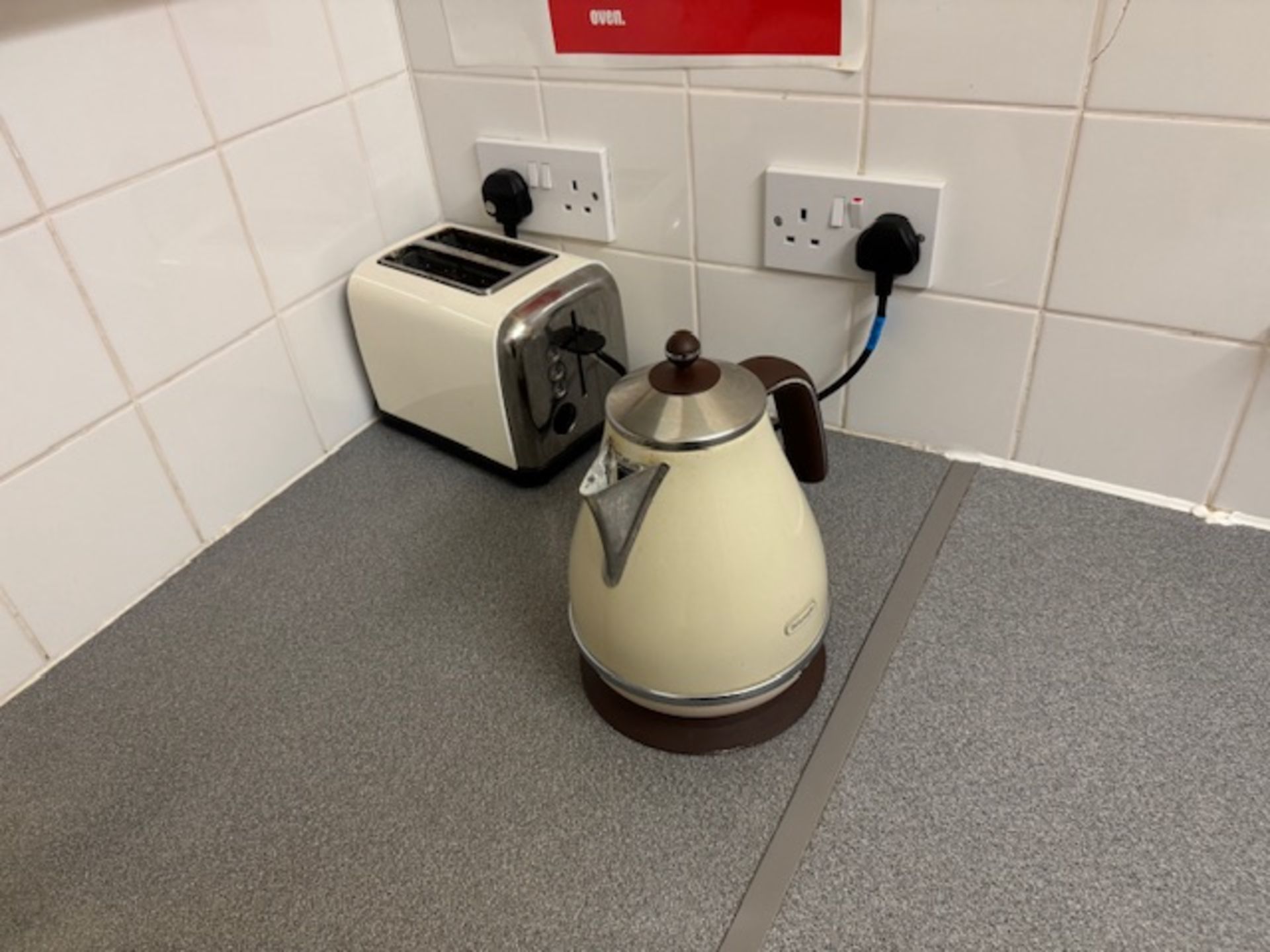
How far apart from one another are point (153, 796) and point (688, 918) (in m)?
0.37

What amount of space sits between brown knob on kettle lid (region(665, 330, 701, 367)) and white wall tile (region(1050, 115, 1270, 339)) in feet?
1.11

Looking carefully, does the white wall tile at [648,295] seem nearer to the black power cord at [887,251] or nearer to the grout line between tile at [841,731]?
the black power cord at [887,251]

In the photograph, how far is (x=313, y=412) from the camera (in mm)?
879

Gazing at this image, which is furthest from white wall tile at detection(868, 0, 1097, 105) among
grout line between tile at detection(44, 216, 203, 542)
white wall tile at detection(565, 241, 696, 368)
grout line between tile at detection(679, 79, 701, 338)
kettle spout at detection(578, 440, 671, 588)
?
grout line between tile at detection(44, 216, 203, 542)

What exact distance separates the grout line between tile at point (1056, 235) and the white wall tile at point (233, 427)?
0.65 meters

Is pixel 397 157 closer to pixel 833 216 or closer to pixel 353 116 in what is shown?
pixel 353 116

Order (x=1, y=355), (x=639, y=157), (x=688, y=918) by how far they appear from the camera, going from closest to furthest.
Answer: (x=688, y=918) → (x=1, y=355) → (x=639, y=157)

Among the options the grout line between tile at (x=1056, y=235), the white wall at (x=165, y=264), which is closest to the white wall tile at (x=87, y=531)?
the white wall at (x=165, y=264)

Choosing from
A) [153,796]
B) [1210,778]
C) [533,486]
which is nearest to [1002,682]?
[1210,778]

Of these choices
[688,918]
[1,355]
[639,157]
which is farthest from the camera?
[639,157]

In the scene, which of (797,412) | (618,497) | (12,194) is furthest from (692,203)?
(12,194)

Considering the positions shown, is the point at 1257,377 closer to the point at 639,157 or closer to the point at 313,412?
the point at 639,157

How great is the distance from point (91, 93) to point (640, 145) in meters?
0.42

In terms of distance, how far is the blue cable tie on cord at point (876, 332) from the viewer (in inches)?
29.6
